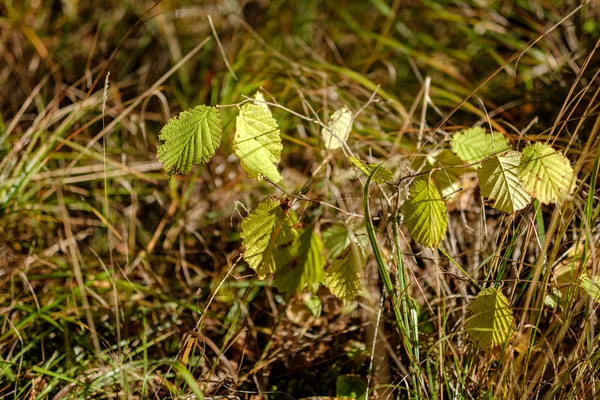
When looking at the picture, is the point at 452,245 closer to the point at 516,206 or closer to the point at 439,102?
the point at 516,206

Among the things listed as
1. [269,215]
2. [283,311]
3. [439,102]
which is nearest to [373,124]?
[439,102]

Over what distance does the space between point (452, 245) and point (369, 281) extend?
0.81ft

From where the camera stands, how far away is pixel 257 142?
40.2 inches

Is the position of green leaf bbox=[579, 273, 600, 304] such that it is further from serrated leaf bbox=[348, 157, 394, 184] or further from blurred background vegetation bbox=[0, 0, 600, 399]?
serrated leaf bbox=[348, 157, 394, 184]

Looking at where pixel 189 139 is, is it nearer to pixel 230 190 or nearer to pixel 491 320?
pixel 491 320

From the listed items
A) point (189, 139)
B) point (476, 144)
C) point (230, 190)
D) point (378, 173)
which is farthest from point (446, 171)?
point (230, 190)

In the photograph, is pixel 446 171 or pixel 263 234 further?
pixel 446 171

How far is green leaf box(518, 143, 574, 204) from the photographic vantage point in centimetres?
94

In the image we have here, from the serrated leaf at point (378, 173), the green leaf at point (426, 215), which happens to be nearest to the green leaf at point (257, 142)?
the serrated leaf at point (378, 173)

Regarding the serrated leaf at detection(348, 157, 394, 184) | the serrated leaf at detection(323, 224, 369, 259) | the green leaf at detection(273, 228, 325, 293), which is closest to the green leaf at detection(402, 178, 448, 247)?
the serrated leaf at detection(348, 157, 394, 184)

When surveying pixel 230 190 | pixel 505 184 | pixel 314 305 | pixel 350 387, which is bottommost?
pixel 350 387

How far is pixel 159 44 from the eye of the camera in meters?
2.29

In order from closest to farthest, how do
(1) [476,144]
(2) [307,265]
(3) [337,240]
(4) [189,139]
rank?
(2) [307,265] → (4) [189,139] → (1) [476,144] → (3) [337,240]

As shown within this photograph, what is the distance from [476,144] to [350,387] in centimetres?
65
